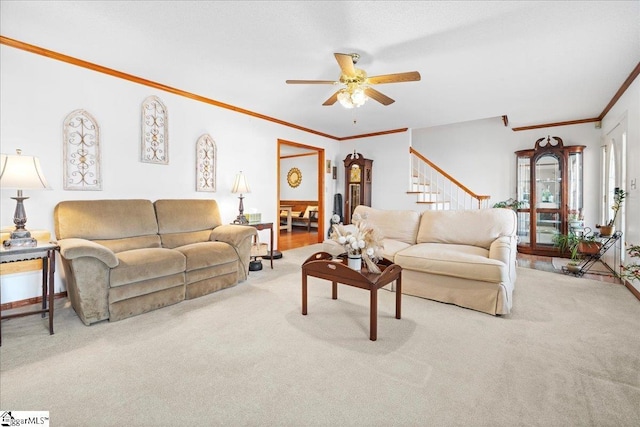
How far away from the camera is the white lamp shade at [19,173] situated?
222 cm

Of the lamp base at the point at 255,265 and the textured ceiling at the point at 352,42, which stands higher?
the textured ceiling at the point at 352,42

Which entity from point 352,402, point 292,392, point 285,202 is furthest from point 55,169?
point 285,202

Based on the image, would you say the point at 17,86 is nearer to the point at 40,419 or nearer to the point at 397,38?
the point at 40,419

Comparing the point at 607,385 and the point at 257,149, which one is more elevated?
the point at 257,149

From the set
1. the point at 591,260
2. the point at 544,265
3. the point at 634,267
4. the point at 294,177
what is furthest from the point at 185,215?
the point at 294,177

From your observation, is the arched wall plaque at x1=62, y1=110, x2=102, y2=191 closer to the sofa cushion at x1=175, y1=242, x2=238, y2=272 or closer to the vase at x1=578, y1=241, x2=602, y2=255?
the sofa cushion at x1=175, y1=242, x2=238, y2=272

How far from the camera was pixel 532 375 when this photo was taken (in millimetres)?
1743

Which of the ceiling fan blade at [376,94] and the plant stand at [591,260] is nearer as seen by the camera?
the ceiling fan blade at [376,94]

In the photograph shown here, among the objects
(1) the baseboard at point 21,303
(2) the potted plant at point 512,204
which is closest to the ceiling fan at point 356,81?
(1) the baseboard at point 21,303

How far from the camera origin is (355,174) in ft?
21.5

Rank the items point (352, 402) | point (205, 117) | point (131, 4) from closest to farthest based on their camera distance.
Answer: point (352, 402), point (131, 4), point (205, 117)

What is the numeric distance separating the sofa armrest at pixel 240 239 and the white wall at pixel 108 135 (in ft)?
3.09

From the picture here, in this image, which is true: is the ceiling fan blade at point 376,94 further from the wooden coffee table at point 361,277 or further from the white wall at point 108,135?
the white wall at point 108,135

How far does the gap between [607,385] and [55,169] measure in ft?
15.3
